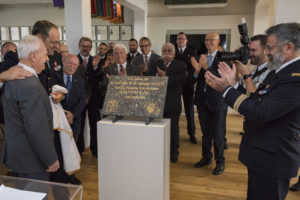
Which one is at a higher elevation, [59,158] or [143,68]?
[143,68]

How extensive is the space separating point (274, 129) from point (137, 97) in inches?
42.8

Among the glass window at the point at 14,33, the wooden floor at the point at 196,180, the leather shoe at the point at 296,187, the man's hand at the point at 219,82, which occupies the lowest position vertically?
the wooden floor at the point at 196,180

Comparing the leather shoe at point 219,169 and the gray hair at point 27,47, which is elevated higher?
the gray hair at point 27,47

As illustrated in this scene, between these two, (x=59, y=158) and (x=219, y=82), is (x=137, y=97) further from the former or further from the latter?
(x=59, y=158)

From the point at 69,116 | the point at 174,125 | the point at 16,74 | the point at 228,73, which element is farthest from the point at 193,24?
the point at 16,74

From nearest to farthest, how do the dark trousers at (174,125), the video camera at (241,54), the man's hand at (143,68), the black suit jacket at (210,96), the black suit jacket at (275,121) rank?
1. the black suit jacket at (275,121)
2. the video camera at (241,54)
3. the black suit jacket at (210,96)
4. the dark trousers at (174,125)
5. the man's hand at (143,68)

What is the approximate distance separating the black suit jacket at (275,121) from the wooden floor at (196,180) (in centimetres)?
132

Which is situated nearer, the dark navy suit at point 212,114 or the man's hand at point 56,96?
the man's hand at point 56,96

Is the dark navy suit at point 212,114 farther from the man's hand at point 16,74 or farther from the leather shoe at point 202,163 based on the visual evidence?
the man's hand at point 16,74

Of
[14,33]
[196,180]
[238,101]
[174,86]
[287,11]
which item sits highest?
[14,33]

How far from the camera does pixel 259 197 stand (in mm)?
1504

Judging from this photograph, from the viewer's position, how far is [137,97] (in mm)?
2109

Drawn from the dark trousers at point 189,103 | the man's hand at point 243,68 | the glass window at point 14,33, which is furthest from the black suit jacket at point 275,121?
the glass window at point 14,33

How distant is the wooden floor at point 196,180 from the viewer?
2643mm
